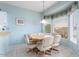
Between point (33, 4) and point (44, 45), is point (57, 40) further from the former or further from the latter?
point (33, 4)

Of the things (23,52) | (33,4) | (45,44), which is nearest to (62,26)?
(45,44)

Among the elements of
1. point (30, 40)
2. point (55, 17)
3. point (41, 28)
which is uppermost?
point (55, 17)

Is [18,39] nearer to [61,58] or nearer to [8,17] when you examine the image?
[8,17]

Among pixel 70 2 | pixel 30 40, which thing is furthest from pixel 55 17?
pixel 30 40

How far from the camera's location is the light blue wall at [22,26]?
10.2 feet

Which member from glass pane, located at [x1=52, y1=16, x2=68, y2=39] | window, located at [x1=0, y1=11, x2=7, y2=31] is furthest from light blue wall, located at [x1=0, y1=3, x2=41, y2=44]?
glass pane, located at [x1=52, y1=16, x2=68, y2=39]

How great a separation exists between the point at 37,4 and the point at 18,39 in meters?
1.03

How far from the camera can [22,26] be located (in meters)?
3.20


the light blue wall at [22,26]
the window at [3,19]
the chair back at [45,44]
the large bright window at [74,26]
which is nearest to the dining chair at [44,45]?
the chair back at [45,44]

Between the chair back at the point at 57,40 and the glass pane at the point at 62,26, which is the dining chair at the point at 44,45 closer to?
the chair back at the point at 57,40

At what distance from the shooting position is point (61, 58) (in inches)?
121

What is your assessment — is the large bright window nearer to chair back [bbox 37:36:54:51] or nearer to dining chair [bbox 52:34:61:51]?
dining chair [bbox 52:34:61:51]

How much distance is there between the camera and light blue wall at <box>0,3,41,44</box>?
312cm

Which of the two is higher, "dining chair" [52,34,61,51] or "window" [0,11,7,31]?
"window" [0,11,7,31]
